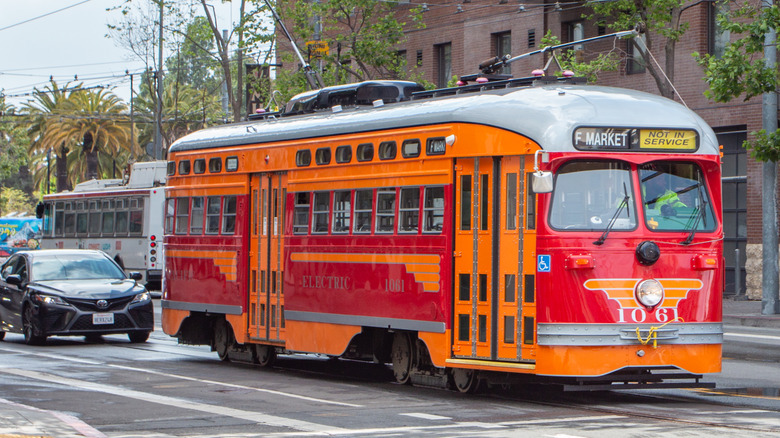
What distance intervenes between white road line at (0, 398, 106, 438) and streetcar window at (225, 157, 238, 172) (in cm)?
565

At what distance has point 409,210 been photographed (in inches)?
551

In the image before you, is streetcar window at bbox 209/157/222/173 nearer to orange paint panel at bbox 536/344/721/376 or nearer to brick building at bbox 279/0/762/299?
orange paint panel at bbox 536/344/721/376

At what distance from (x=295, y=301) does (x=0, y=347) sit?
7.03 metres

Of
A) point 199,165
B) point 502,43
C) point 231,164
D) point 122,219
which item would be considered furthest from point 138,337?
point 502,43

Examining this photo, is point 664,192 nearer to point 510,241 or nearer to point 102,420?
point 510,241

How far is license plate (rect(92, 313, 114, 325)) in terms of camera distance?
20.2 meters

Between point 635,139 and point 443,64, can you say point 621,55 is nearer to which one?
point 443,64

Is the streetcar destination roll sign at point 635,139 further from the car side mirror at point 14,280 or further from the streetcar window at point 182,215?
the car side mirror at point 14,280

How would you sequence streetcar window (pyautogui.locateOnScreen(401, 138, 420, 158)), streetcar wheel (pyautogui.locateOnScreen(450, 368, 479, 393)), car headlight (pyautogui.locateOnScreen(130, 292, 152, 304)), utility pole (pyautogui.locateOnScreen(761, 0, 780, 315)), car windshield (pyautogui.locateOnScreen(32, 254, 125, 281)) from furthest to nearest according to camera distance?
utility pole (pyautogui.locateOnScreen(761, 0, 780, 315)), car windshield (pyautogui.locateOnScreen(32, 254, 125, 281)), car headlight (pyautogui.locateOnScreen(130, 292, 152, 304)), streetcar window (pyautogui.locateOnScreen(401, 138, 420, 158)), streetcar wheel (pyautogui.locateOnScreen(450, 368, 479, 393))

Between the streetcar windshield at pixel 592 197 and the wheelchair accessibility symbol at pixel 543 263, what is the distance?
31cm

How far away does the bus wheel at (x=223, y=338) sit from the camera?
1781 cm

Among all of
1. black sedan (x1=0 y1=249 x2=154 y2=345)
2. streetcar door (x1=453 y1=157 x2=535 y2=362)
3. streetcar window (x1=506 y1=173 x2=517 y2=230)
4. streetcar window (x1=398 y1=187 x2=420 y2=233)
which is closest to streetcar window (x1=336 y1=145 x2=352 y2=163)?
streetcar window (x1=398 y1=187 x2=420 y2=233)

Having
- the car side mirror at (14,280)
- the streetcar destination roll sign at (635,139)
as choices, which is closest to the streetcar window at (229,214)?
the car side mirror at (14,280)

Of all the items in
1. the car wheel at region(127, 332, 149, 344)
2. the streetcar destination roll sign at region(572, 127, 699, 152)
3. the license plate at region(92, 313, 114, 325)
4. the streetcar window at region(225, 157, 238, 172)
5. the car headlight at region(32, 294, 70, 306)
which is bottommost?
the car wheel at region(127, 332, 149, 344)
